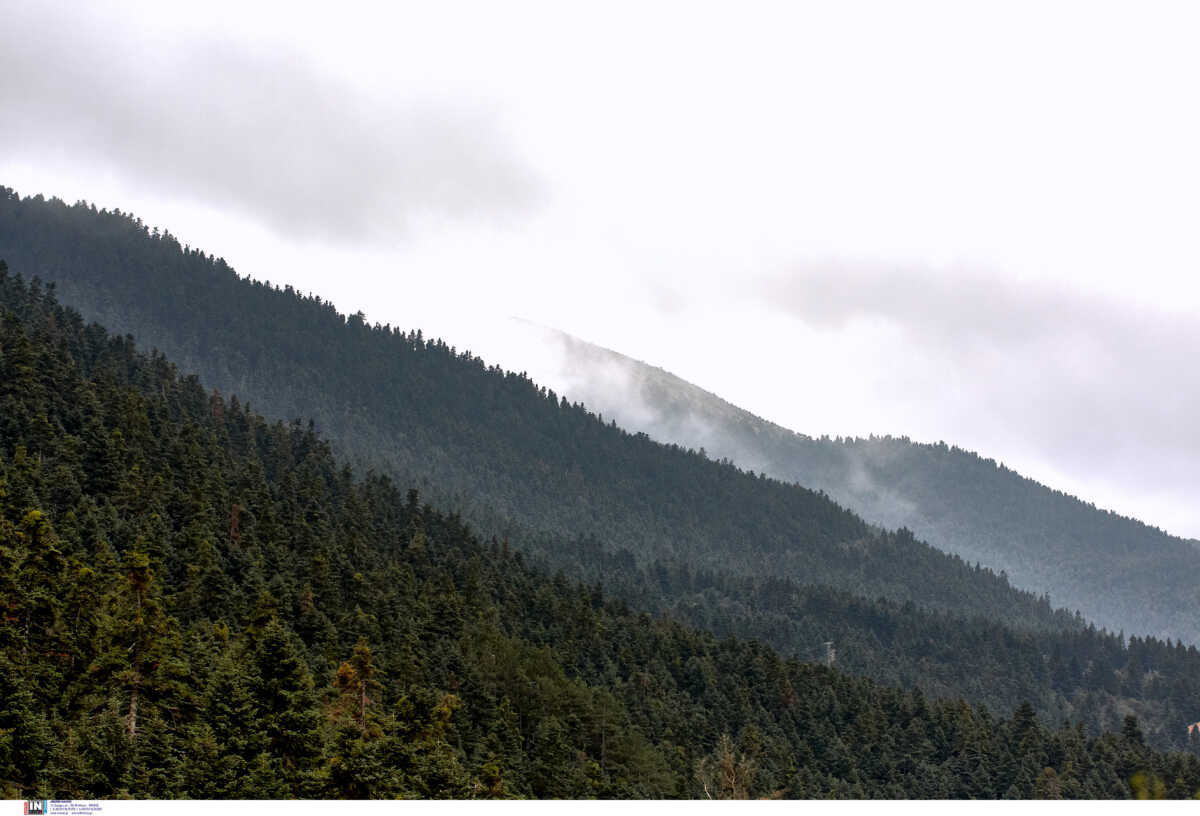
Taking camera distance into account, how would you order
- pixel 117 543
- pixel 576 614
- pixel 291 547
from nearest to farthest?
pixel 117 543, pixel 291 547, pixel 576 614

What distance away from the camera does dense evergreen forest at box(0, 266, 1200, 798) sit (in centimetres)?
6122

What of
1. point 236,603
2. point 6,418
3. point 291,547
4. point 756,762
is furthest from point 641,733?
point 6,418

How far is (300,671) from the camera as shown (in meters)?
67.8

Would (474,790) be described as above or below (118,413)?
below

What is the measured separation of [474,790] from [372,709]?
15.0m

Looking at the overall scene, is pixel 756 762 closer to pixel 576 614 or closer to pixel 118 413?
pixel 576 614

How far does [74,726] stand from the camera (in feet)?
202

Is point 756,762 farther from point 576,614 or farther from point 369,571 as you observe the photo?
point 369,571

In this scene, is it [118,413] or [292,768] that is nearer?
[292,768]

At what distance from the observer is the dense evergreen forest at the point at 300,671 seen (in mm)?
61219

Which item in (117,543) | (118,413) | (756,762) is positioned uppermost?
(118,413)

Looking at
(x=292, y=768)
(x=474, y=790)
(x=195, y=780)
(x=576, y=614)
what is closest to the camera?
(x=195, y=780)

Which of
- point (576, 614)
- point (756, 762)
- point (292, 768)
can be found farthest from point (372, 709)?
point (576, 614)

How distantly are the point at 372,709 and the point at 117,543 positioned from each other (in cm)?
4241
